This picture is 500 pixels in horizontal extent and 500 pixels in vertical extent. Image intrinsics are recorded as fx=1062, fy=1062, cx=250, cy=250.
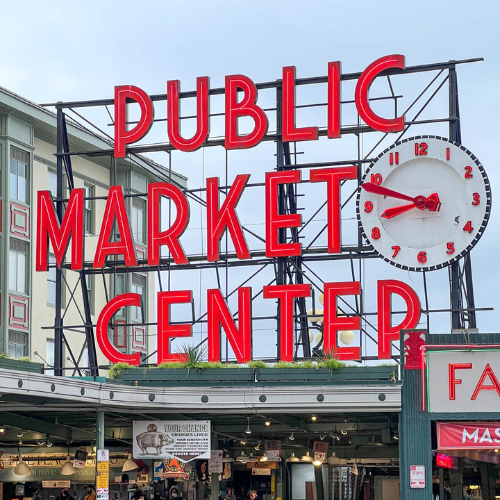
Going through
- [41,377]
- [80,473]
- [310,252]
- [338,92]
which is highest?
[338,92]

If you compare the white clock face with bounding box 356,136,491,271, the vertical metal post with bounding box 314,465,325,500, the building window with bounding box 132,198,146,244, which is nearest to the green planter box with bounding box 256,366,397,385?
the white clock face with bounding box 356,136,491,271

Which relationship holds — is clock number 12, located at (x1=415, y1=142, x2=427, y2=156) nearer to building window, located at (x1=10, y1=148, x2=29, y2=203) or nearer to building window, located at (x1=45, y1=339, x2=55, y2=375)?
building window, located at (x1=10, y1=148, x2=29, y2=203)

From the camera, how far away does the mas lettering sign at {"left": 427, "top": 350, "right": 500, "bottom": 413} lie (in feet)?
94.1

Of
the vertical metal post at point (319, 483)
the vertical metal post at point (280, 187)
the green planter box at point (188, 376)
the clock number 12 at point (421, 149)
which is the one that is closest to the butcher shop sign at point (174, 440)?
the green planter box at point (188, 376)

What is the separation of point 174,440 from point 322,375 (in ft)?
15.3

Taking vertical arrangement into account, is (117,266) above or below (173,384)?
above

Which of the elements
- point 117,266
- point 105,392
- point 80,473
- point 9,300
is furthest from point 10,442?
point 9,300

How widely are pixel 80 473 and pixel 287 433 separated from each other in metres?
10.3

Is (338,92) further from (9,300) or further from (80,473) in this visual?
(9,300)

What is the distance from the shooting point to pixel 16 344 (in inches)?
2133

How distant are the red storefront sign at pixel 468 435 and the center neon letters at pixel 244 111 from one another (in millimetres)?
14815

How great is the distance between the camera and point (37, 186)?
57.1m

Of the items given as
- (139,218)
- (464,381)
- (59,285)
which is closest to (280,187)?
(59,285)

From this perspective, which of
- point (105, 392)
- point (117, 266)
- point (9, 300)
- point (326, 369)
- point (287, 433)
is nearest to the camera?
point (105, 392)
